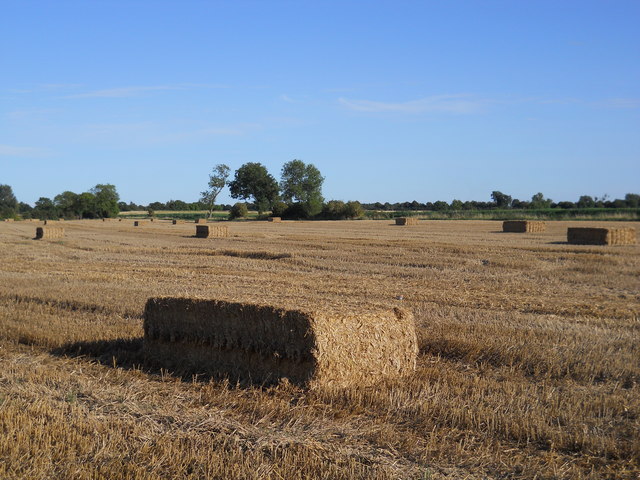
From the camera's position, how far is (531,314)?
11.6 m

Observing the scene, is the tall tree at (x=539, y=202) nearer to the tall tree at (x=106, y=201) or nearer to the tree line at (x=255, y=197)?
the tree line at (x=255, y=197)

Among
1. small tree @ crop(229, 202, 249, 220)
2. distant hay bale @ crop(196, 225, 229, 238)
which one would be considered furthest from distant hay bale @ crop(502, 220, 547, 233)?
small tree @ crop(229, 202, 249, 220)

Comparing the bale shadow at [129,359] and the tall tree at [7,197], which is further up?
the tall tree at [7,197]

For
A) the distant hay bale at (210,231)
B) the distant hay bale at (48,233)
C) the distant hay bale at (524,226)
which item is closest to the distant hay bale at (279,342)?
the distant hay bale at (210,231)

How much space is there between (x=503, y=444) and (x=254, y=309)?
10.5 ft

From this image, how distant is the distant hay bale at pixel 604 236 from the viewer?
2789 cm

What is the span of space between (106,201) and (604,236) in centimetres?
9203

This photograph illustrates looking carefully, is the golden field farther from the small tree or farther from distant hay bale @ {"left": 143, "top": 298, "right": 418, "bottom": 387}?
the small tree

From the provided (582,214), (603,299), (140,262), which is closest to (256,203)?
(582,214)

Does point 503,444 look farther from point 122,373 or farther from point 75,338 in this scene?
point 75,338

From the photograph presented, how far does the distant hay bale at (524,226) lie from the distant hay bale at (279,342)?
110 feet

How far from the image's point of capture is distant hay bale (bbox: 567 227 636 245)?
27891 millimetres

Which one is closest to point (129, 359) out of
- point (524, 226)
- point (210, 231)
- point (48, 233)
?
point (210, 231)

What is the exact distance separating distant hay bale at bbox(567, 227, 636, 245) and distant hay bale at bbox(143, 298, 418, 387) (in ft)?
74.1
